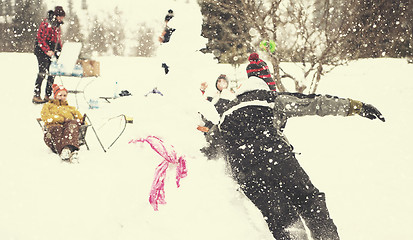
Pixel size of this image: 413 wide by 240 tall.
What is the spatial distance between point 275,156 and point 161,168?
3.09ft

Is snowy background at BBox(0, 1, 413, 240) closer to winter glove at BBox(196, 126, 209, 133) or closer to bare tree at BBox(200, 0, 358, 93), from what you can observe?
winter glove at BBox(196, 126, 209, 133)

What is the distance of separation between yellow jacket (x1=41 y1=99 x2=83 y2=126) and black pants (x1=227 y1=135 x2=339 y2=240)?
9.69 feet

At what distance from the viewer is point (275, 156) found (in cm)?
228

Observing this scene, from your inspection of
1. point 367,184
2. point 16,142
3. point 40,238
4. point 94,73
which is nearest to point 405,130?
point 367,184

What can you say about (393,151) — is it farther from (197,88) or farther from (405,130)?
(197,88)

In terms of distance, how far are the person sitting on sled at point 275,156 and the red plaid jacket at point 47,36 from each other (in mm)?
5401

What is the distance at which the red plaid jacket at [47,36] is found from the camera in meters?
6.30

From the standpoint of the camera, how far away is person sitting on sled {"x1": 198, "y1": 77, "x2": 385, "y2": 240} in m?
2.16

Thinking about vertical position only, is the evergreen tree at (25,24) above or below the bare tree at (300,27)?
above

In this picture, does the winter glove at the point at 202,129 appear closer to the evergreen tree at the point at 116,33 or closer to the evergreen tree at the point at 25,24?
the evergreen tree at the point at 25,24

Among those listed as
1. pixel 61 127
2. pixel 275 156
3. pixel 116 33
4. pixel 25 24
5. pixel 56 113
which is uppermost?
pixel 116 33

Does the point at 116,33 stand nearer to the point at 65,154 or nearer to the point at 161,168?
the point at 65,154

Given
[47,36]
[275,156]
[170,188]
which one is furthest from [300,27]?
[47,36]

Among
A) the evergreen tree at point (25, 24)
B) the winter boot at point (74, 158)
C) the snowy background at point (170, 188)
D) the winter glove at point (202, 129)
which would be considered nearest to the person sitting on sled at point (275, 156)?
the winter glove at point (202, 129)
